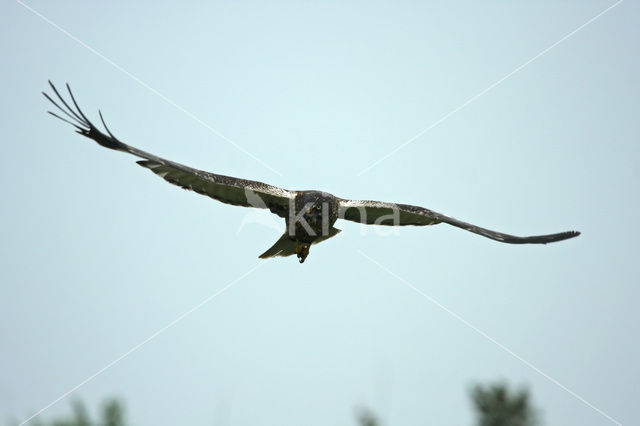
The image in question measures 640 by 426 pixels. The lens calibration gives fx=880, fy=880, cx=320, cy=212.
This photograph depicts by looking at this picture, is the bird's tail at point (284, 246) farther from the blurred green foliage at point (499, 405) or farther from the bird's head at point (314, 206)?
the blurred green foliage at point (499, 405)

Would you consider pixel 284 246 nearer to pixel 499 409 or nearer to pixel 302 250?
pixel 302 250

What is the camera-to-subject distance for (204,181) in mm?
15242

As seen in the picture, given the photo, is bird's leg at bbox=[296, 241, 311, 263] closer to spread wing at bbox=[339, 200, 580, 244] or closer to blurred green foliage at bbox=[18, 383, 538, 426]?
spread wing at bbox=[339, 200, 580, 244]

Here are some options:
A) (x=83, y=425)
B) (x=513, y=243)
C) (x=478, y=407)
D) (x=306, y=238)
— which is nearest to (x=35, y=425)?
(x=83, y=425)

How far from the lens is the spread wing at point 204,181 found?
13219mm

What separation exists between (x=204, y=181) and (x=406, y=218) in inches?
154

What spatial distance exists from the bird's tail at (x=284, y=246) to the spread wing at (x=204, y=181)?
486mm

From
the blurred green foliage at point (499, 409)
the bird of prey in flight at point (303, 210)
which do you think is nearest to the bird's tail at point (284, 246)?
the bird of prey in flight at point (303, 210)

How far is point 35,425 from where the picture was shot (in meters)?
33.9

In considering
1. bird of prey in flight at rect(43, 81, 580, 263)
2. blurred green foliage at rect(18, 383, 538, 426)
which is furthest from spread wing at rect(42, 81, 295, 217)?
blurred green foliage at rect(18, 383, 538, 426)

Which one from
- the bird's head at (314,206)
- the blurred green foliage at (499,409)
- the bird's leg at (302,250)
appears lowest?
the blurred green foliage at (499,409)

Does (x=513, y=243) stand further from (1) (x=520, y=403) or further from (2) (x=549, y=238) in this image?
(1) (x=520, y=403)

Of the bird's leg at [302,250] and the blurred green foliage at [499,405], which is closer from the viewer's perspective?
the bird's leg at [302,250]

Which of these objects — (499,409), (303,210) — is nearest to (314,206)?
(303,210)
